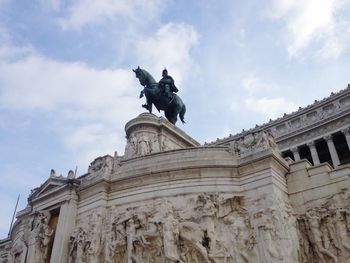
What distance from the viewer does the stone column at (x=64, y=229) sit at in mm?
16422

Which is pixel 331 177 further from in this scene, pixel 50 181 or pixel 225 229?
pixel 50 181

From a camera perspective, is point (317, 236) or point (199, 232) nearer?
point (199, 232)

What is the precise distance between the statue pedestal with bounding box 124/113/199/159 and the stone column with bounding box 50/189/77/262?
8911 millimetres

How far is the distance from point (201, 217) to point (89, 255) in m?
4.74

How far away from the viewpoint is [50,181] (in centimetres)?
1934

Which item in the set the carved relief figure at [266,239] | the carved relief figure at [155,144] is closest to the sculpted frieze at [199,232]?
the carved relief figure at [266,239]

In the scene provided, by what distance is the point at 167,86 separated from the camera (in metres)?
32.0

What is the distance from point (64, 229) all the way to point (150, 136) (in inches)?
453

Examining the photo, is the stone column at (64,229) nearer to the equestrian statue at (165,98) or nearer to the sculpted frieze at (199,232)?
the sculpted frieze at (199,232)

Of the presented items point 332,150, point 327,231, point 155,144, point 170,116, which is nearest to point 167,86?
point 170,116

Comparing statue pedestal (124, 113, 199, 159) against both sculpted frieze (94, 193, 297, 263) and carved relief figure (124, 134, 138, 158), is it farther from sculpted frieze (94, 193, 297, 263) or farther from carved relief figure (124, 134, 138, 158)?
sculpted frieze (94, 193, 297, 263)

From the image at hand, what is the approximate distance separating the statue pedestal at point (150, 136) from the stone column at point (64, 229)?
29.2 feet

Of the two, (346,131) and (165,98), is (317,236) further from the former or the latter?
(346,131)

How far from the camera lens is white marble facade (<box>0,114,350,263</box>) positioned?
14250mm
